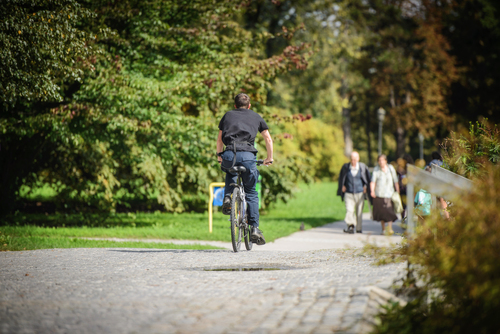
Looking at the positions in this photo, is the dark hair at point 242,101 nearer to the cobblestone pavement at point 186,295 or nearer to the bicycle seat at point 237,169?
the bicycle seat at point 237,169

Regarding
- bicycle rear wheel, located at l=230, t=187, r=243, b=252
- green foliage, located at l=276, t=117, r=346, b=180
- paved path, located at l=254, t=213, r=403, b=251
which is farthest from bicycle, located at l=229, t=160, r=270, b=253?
green foliage, located at l=276, t=117, r=346, b=180

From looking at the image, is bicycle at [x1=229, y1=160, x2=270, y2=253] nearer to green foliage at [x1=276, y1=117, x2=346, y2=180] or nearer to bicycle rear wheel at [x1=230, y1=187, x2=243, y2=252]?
bicycle rear wheel at [x1=230, y1=187, x2=243, y2=252]

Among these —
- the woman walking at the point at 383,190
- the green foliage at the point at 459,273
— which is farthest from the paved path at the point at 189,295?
the woman walking at the point at 383,190

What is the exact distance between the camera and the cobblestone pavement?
12.7 feet

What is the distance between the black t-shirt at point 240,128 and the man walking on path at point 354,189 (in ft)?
22.0

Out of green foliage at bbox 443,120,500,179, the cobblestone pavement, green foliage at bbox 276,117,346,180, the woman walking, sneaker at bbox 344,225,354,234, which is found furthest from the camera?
green foliage at bbox 276,117,346,180

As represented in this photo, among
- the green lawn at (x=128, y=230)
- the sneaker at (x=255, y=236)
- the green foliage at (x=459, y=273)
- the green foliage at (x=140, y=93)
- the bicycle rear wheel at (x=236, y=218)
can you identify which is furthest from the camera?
the green foliage at (x=140, y=93)

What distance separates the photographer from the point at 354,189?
14.1 m

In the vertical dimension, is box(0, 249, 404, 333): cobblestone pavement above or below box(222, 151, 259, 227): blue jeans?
below

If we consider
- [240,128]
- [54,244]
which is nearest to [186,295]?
[240,128]

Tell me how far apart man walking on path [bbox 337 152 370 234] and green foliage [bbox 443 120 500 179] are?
663cm

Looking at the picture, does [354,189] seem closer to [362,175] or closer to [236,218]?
[362,175]

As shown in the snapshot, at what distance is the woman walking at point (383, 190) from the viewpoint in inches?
535

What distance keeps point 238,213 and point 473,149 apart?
2.94 m
